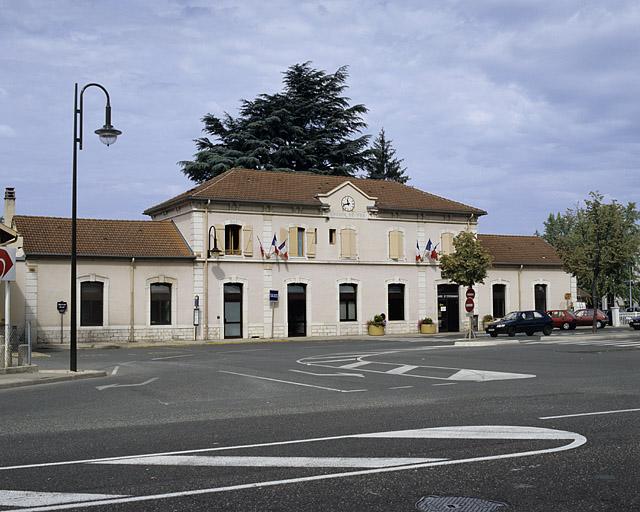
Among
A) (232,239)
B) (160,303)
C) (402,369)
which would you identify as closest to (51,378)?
(402,369)

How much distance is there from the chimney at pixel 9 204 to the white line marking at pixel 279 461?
39035 millimetres

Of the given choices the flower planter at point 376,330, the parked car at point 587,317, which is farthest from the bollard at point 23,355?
the parked car at point 587,317

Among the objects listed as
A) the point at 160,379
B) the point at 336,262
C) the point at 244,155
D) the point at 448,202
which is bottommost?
the point at 160,379

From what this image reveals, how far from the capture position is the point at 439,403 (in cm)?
1299

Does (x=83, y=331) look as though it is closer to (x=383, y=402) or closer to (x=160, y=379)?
(x=160, y=379)

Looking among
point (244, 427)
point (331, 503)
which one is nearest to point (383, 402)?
point (244, 427)

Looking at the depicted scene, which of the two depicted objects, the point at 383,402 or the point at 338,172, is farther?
the point at 338,172

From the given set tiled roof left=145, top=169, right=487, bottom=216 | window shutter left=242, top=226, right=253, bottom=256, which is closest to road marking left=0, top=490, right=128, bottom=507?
tiled roof left=145, top=169, right=487, bottom=216

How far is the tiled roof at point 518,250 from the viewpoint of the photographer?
2203 inches

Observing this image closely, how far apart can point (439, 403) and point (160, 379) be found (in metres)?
8.80

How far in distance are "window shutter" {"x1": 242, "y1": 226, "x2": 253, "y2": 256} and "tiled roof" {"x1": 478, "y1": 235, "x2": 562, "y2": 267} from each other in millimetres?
17463

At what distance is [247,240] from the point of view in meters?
46.8

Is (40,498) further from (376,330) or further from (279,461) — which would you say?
(376,330)

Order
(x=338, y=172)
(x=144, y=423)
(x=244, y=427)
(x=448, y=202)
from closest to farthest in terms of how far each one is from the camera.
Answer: (x=244, y=427), (x=144, y=423), (x=448, y=202), (x=338, y=172)
